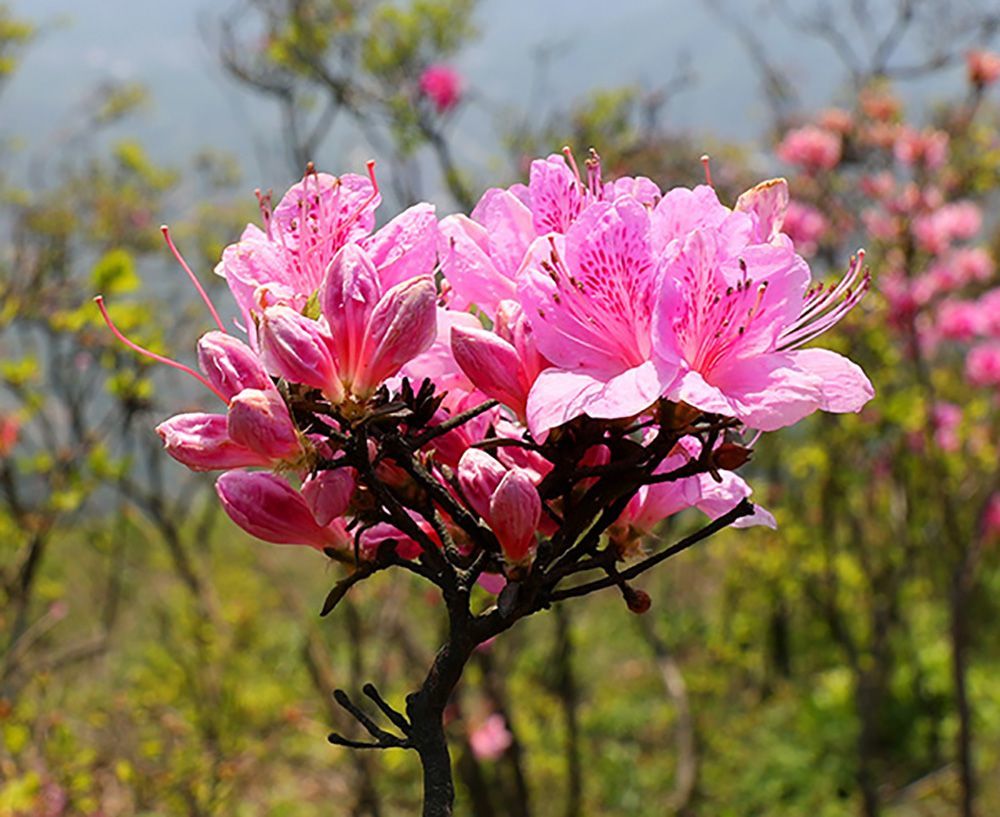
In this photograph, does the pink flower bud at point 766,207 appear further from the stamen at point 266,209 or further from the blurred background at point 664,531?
the blurred background at point 664,531

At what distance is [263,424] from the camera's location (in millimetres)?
780

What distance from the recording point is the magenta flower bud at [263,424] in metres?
0.78

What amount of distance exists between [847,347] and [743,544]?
1.97 metres

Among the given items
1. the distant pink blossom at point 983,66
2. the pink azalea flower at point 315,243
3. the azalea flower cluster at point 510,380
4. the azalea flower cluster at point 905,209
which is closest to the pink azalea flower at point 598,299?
the azalea flower cluster at point 510,380

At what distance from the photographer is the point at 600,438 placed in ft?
2.64

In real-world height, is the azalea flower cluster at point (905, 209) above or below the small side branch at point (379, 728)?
below

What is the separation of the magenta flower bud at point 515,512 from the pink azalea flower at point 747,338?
0.14 metres

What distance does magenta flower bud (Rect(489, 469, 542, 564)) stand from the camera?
0.79m

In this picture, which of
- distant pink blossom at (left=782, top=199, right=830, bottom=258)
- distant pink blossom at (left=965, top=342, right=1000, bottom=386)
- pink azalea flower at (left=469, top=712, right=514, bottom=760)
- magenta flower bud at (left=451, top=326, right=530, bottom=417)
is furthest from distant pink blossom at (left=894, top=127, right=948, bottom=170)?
magenta flower bud at (left=451, top=326, right=530, bottom=417)

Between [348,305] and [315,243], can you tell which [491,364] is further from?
[315,243]

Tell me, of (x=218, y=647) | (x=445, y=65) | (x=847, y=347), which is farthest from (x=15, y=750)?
(x=445, y=65)

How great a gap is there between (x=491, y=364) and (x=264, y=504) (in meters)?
0.24

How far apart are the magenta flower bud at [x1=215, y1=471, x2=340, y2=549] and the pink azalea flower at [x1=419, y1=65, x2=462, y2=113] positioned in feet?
13.4

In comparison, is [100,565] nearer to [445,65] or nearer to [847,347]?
[445,65]
